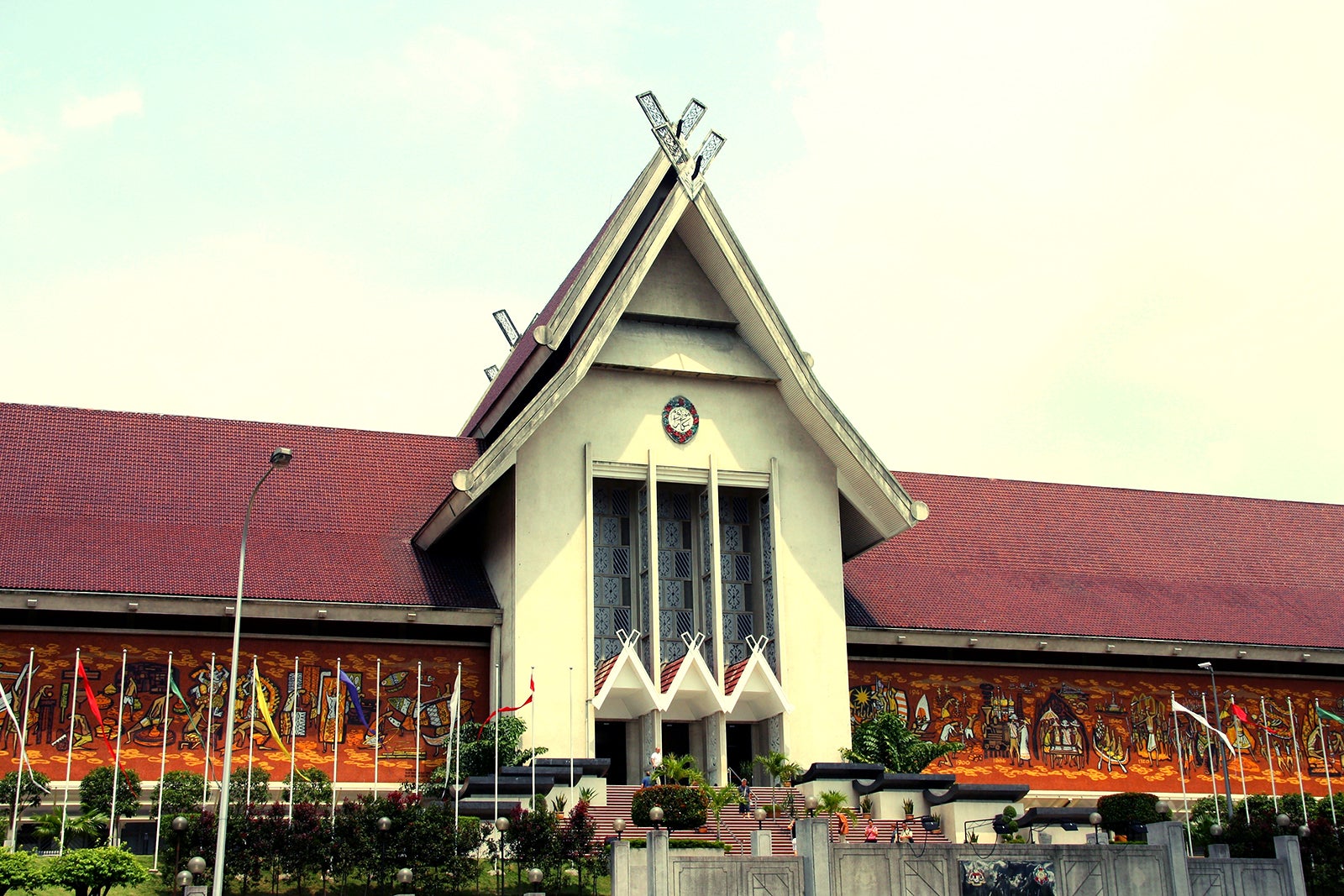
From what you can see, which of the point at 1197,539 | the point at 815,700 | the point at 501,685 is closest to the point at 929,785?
the point at 815,700

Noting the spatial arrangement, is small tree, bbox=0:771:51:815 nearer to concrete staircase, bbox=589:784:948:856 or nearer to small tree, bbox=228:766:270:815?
small tree, bbox=228:766:270:815

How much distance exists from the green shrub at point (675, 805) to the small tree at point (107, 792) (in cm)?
822

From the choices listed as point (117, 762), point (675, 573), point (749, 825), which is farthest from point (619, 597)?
point (117, 762)

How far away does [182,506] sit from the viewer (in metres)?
29.5

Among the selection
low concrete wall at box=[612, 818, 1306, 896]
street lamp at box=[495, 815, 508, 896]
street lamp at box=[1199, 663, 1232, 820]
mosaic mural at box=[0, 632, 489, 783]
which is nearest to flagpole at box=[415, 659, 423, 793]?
mosaic mural at box=[0, 632, 489, 783]

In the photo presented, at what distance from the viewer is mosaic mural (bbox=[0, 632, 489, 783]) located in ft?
86.1

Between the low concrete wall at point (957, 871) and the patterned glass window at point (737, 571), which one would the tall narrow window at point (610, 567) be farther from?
the low concrete wall at point (957, 871)

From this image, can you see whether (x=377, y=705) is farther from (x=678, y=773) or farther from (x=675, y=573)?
(x=675, y=573)

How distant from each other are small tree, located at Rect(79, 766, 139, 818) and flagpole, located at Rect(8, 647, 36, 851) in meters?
0.93

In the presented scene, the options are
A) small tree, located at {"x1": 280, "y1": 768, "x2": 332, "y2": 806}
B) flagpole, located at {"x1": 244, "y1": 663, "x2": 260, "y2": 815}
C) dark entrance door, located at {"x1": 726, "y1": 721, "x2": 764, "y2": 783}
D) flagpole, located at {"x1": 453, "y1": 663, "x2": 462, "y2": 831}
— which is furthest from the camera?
dark entrance door, located at {"x1": 726, "y1": 721, "x2": 764, "y2": 783}

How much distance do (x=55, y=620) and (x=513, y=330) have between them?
17410 millimetres

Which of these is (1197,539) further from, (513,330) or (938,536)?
(513,330)

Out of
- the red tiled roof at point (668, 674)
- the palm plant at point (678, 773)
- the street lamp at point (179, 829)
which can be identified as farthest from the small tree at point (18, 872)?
the red tiled roof at point (668, 674)

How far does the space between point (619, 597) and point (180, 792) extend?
8519mm
